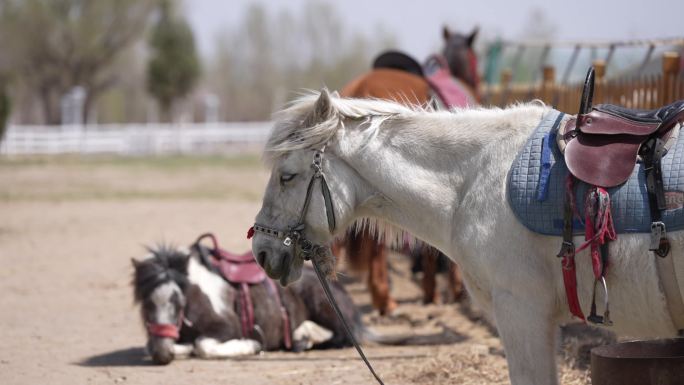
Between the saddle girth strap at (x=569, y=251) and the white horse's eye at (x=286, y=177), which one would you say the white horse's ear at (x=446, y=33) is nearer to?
the white horse's eye at (x=286, y=177)

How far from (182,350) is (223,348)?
30 cm

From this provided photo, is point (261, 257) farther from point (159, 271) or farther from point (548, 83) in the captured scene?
point (548, 83)

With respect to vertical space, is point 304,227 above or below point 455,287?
above

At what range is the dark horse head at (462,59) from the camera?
35.8 feet

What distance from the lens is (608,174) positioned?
3.35 meters

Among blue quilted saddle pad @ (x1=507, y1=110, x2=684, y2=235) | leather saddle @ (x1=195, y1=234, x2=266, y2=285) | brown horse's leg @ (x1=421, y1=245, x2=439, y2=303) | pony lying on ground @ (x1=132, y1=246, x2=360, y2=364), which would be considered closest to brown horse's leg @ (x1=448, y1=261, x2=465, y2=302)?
brown horse's leg @ (x1=421, y1=245, x2=439, y2=303)

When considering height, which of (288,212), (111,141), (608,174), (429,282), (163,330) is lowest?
(163,330)

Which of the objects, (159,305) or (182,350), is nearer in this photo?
(159,305)

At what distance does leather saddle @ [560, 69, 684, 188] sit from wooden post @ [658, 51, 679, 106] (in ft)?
9.37

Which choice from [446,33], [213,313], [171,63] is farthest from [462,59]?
[171,63]

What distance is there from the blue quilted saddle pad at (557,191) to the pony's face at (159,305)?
313cm

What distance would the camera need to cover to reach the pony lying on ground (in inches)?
229

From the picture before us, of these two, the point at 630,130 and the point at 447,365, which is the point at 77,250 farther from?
the point at 630,130

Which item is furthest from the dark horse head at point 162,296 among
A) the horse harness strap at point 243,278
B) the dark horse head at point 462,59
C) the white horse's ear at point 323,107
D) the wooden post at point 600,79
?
the dark horse head at point 462,59
